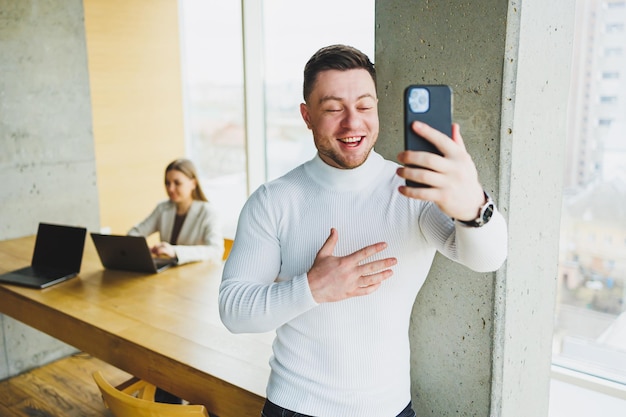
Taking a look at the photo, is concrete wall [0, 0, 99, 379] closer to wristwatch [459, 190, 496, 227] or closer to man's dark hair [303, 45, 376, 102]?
man's dark hair [303, 45, 376, 102]

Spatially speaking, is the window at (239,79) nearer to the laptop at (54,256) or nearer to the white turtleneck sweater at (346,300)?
the laptop at (54,256)

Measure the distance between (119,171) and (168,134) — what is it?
0.66 metres

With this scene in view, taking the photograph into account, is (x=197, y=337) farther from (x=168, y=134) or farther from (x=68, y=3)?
(x=168, y=134)

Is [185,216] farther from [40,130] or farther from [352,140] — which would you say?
[352,140]

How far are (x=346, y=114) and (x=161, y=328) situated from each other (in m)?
1.22

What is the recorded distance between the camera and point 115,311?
2195mm

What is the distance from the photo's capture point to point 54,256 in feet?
8.77

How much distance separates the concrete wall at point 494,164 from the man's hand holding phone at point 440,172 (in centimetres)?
37

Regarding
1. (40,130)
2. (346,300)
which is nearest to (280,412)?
(346,300)

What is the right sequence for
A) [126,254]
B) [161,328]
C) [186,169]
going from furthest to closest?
[186,169] → [126,254] → [161,328]

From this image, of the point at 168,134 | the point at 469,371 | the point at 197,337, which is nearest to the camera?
the point at 469,371

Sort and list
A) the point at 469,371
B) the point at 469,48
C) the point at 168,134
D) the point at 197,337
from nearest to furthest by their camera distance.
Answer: the point at 469,48
the point at 469,371
the point at 197,337
the point at 168,134

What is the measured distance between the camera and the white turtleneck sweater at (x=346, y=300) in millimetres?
1204

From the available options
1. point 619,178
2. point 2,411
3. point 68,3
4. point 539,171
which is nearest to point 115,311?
point 2,411
